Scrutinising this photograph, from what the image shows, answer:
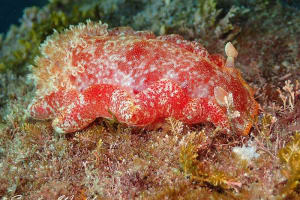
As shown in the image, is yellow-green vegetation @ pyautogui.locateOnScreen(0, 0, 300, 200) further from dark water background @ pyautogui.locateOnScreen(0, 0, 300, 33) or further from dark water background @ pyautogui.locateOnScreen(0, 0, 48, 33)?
dark water background @ pyautogui.locateOnScreen(0, 0, 48, 33)

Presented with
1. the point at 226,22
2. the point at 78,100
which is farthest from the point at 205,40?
the point at 78,100

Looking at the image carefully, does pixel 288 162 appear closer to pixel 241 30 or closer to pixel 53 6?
pixel 241 30

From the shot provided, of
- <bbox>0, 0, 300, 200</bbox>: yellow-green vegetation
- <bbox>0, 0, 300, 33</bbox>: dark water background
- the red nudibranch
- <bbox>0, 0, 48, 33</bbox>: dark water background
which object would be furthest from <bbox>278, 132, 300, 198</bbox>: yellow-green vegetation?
<bbox>0, 0, 48, 33</bbox>: dark water background

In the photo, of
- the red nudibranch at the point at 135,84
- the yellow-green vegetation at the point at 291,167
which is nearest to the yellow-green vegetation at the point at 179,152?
the yellow-green vegetation at the point at 291,167

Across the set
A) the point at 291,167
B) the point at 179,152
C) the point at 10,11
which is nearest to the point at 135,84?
the point at 179,152

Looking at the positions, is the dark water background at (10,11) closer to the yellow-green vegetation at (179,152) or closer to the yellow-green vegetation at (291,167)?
the yellow-green vegetation at (179,152)
